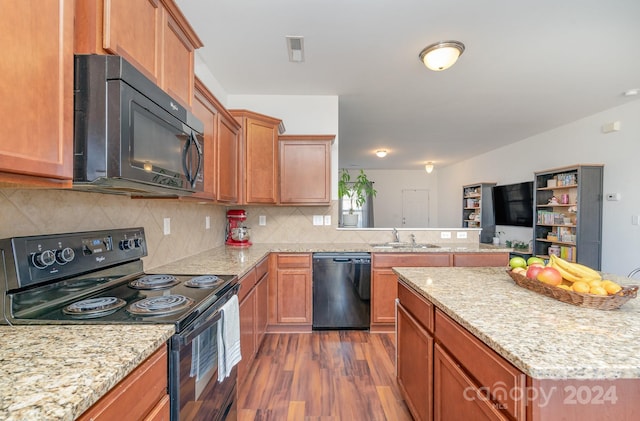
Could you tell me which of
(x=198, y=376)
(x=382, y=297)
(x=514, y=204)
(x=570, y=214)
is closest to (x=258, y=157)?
(x=382, y=297)

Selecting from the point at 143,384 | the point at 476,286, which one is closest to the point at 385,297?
the point at 476,286

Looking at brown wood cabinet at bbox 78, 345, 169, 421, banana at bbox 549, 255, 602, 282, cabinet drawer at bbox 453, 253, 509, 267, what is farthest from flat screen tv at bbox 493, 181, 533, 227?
brown wood cabinet at bbox 78, 345, 169, 421

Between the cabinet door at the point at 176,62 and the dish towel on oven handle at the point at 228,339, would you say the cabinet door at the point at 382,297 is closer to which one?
the dish towel on oven handle at the point at 228,339

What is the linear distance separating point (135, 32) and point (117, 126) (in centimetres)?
47

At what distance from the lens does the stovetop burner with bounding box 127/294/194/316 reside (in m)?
1.05

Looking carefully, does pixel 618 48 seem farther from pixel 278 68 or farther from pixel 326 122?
pixel 278 68

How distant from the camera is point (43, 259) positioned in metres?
1.05

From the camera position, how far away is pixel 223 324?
4.58 ft

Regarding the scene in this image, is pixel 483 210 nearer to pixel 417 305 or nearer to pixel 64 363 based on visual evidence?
pixel 417 305

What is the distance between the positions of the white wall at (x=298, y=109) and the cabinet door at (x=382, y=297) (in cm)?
174

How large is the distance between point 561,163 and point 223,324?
5318mm

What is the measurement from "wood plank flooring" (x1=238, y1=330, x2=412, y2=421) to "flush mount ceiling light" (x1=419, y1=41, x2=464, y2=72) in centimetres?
250

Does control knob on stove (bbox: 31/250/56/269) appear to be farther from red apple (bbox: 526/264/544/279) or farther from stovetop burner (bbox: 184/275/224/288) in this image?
red apple (bbox: 526/264/544/279)

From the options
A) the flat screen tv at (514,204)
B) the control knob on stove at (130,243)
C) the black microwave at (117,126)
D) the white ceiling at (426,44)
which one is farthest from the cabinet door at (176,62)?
the flat screen tv at (514,204)
